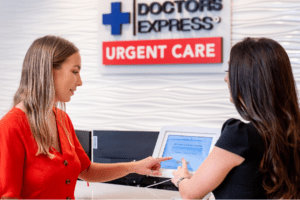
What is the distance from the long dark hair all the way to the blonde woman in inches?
34.1

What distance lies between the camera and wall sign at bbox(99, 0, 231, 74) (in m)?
3.34

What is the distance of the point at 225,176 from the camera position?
4.12ft

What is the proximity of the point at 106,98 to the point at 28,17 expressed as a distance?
143 cm

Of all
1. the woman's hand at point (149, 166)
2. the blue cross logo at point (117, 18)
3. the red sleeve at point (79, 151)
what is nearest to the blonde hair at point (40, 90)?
the red sleeve at point (79, 151)

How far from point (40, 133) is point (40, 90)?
0.66ft

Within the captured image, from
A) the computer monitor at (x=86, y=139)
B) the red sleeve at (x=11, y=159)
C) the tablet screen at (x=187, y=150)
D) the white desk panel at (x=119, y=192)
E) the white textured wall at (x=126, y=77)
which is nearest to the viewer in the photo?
the red sleeve at (x=11, y=159)

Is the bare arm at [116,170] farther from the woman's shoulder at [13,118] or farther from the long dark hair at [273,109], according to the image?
the long dark hair at [273,109]

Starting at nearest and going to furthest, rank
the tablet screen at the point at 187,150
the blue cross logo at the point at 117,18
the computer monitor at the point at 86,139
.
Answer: the tablet screen at the point at 187,150
the computer monitor at the point at 86,139
the blue cross logo at the point at 117,18

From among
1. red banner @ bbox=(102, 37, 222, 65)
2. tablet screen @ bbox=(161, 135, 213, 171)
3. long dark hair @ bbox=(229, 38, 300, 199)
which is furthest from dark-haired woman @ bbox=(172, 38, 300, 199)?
red banner @ bbox=(102, 37, 222, 65)

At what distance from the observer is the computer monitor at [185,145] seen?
1.95 metres

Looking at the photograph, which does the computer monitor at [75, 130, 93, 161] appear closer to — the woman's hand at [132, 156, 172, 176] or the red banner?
the woman's hand at [132, 156, 172, 176]

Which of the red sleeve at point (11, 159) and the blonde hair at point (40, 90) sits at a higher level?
the blonde hair at point (40, 90)

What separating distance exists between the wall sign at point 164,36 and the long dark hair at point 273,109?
2089 mm

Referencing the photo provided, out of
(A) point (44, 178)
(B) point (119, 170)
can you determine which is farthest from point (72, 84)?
(B) point (119, 170)
